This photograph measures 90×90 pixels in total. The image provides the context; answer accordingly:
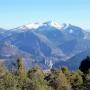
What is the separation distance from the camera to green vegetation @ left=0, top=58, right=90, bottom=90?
58763 millimetres

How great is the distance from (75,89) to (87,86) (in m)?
2.84

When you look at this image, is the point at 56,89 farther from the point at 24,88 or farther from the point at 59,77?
the point at 24,88

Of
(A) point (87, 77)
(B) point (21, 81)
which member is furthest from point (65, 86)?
(A) point (87, 77)

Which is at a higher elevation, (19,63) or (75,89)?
(19,63)

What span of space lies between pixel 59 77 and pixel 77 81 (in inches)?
486

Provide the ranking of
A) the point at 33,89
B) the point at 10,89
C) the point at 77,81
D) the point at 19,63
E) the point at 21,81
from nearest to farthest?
the point at 10,89, the point at 33,89, the point at 21,81, the point at 19,63, the point at 77,81

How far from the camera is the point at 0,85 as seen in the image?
56438 mm

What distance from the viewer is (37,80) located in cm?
6294

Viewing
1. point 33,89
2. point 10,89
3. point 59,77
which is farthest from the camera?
point 59,77

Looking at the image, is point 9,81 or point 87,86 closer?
point 9,81

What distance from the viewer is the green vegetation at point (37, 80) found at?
58763 mm

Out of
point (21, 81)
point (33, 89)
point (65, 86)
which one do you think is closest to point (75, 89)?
point (65, 86)

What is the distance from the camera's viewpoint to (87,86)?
80.9 m

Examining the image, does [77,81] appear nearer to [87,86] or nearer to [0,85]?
[87,86]
